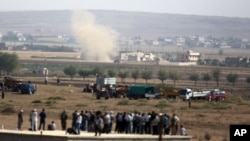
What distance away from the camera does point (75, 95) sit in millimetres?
58531

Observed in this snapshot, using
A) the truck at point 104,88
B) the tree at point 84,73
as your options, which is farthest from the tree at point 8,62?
the truck at point 104,88

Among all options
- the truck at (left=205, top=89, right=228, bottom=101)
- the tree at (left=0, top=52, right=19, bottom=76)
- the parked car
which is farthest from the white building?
the parked car

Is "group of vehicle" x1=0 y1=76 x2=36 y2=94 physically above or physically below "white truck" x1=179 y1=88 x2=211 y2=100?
above

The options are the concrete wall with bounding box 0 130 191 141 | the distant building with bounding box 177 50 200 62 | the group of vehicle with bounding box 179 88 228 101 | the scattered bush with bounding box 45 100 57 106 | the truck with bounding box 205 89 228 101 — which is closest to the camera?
the concrete wall with bounding box 0 130 191 141

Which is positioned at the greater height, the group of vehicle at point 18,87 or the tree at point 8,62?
the tree at point 8,62

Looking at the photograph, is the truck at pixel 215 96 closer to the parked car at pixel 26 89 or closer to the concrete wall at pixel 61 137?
the parked car at pixel 26 89

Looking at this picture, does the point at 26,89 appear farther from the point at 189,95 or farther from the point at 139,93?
the point at 189,95

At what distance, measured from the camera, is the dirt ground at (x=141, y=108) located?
3838 centimetres

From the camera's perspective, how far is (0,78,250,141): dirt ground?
38.4 m

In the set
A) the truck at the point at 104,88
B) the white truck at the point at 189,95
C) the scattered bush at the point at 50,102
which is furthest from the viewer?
the white truck at the point at 189,95

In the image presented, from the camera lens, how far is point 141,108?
158ft

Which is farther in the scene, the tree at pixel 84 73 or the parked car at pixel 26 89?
the tree at pixel 84 73

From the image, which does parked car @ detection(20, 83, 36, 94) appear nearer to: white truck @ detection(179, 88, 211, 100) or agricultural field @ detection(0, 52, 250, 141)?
agricultural field @ detection(0, 52, 250, 141)

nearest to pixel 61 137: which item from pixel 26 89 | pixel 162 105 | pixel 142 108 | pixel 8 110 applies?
pixel 8 110
